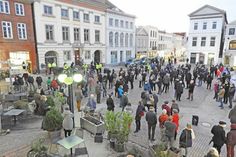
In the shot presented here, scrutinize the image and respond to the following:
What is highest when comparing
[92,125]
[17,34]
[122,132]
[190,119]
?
[17,34]

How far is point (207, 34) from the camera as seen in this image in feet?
121

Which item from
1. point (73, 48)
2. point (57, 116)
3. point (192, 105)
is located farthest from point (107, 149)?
point (73, 48)

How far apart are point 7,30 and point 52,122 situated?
19453 mm

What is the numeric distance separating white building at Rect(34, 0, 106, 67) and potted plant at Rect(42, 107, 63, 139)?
20258 millimetres

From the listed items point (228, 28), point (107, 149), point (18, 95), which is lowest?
point (107, 149)

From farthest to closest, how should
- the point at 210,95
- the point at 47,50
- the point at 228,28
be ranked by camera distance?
the point at 228,28 → the point at 47,50 → the point at 210,95

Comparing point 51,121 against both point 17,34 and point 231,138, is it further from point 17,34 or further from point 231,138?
point 17,34


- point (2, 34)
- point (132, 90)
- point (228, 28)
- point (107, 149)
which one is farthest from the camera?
point (228, 28)

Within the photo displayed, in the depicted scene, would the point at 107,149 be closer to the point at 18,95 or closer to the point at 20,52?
the point at 18,95

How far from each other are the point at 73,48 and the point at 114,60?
454 inches

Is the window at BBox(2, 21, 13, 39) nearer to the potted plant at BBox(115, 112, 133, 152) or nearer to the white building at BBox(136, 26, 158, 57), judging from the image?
the potted plant at BBox(115, 112, 133, 152)

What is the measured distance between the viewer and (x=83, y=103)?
554 inches

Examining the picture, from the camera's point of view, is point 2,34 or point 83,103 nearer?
point 83,103

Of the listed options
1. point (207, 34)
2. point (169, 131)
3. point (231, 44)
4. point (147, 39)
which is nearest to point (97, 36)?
point (147, 39)
